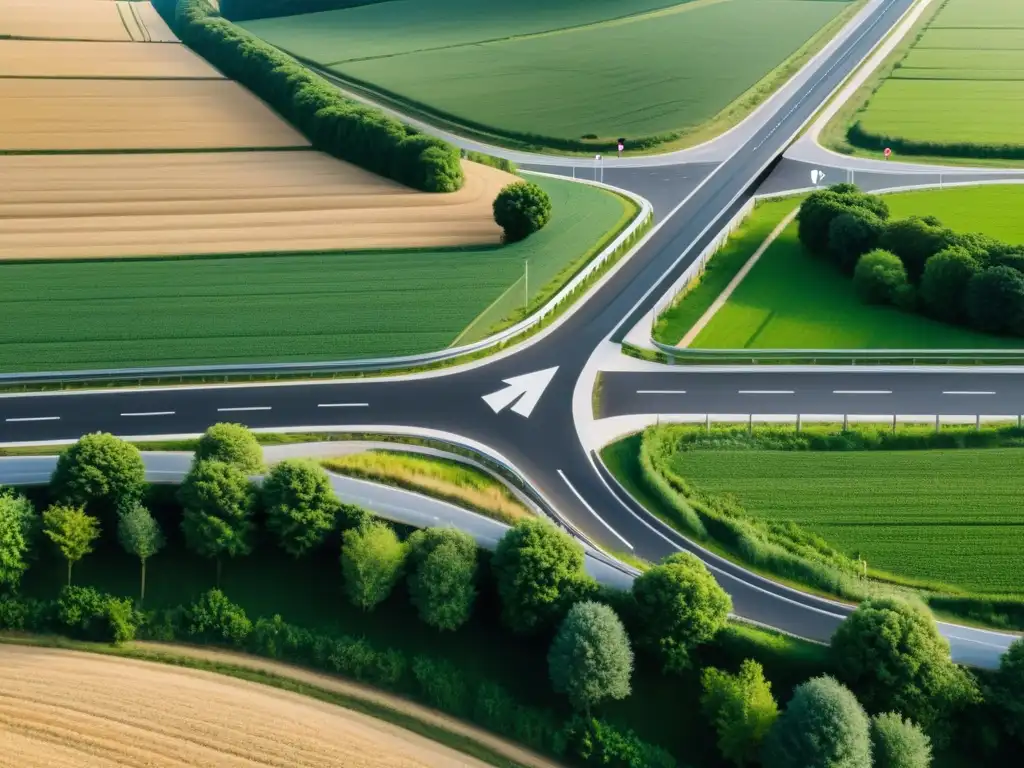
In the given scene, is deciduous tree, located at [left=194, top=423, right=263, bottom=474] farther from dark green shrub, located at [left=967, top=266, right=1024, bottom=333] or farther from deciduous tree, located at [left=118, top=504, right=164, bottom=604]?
dark green shrub, located at [left=967, top=266, right=1024, bottom=333]

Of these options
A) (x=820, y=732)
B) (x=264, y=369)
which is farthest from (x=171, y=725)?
(x=264, y=369)

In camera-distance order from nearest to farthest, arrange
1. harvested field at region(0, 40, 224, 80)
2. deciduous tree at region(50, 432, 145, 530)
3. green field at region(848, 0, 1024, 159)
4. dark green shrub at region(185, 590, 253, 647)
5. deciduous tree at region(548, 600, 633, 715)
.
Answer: deciduous tree at region(548, 600, 633, 715) < dark green shrub at region(185, 590, 253, 647) < deciduous tree at region(50, 432, 145, 530) < green field at region(848, 0, 1024, 159) < harvested field at region(0, 40, 224, 80)

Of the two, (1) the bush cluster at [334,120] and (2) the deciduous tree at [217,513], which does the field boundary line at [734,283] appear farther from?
(2) the deciduous tree at [217,513]

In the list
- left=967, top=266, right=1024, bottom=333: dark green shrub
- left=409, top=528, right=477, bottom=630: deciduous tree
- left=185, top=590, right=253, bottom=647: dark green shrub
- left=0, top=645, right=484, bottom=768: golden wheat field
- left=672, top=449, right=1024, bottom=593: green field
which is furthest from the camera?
left=967, top=266, right=1024, bottom=333: dark green shrub

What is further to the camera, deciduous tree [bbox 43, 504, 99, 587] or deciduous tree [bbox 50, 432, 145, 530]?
deciduous tree [bbox 50, 432, 145, 530]

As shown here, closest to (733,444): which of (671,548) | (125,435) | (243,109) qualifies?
(671,548)

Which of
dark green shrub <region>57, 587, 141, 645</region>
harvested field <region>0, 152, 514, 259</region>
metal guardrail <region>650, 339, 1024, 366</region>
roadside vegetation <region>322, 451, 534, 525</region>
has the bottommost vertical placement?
dark green shrub <region>57, 587, 141, 645</region>

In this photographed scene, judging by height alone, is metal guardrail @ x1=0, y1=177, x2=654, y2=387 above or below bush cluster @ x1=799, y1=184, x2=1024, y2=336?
below

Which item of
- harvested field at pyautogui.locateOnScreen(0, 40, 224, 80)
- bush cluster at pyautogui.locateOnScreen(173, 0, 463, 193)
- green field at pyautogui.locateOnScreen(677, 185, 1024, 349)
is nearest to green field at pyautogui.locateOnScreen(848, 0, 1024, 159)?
green field at pyautogui.locateOnScreen(677, 185, 1024, 349)

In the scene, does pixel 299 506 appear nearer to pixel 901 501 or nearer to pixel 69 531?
pixel 69 531
